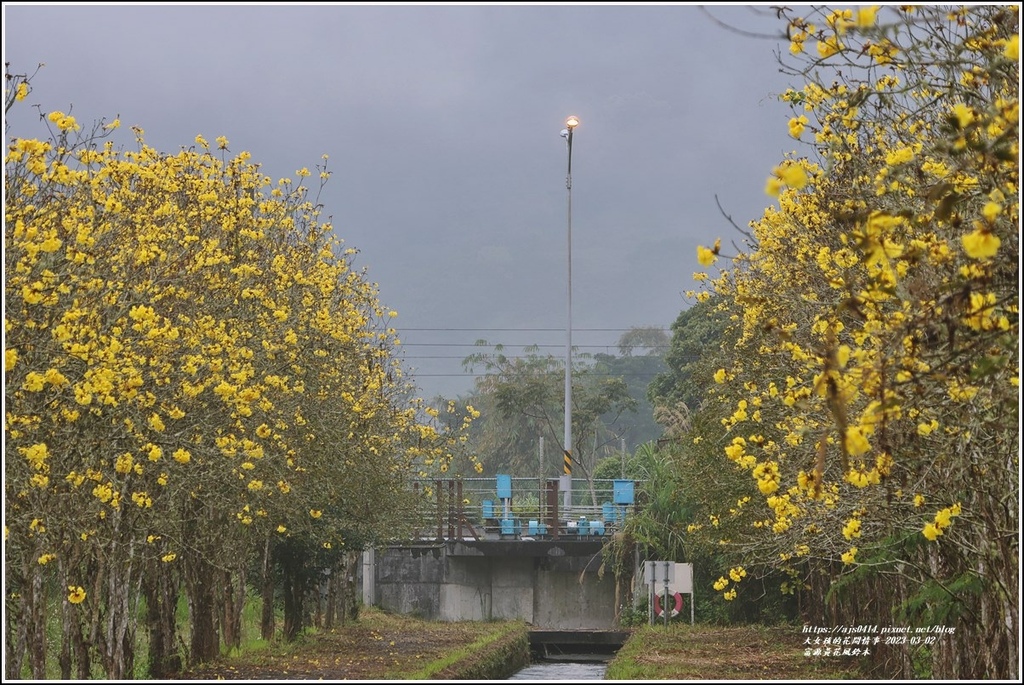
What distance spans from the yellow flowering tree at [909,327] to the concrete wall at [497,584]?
Answer: 1655cm

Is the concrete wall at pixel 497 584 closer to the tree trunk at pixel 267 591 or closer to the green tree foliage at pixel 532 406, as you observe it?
the tree trunk at pixel 267 591

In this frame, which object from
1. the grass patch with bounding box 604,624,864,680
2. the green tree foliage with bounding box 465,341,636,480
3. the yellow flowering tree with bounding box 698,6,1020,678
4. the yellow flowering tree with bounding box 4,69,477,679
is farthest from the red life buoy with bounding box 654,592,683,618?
the green tree foliage with bounding box 465,341,636,480

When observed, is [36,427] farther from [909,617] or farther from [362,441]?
[362,441]

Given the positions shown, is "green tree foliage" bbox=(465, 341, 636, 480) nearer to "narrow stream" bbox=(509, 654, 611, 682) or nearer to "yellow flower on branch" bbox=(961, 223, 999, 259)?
"narrow stream" bbox=(509, 654, 611, 682)

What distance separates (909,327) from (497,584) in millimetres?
28803

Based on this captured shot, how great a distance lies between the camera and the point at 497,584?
104 feet

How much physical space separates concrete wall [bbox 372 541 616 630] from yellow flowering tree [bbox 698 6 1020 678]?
16.6 metres

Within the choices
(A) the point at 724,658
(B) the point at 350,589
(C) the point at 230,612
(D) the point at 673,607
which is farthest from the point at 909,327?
(B) the point at 350,589

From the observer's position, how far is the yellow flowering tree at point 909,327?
3777 millimetres

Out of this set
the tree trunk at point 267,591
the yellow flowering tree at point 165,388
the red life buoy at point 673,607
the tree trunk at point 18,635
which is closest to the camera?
the yellow flowering tree at point 165,388

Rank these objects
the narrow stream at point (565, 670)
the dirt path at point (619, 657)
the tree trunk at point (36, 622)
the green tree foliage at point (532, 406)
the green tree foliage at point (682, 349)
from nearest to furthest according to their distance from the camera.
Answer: the tree trunk at point (36, 622) < the dirt path at point (619, 657) < the narrow stream at point (565, 670) < the green tree foliage at point (682, 349) < the green tree foliage at point (532, 406)

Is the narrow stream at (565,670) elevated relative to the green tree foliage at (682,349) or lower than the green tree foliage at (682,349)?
lower

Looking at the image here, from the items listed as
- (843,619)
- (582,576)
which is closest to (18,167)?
(843,619)

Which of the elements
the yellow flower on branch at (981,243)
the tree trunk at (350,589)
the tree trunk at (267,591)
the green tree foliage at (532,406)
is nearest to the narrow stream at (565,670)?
the tree trunk at (350,589)
